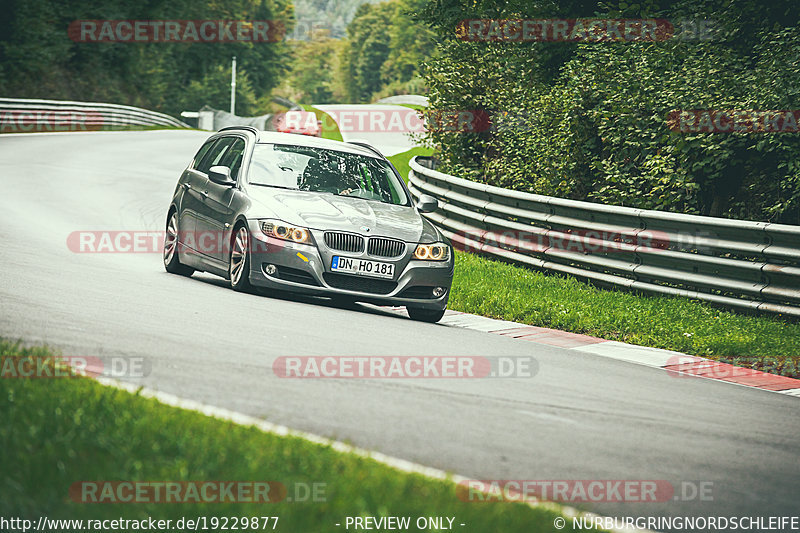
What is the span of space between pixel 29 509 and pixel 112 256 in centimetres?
993

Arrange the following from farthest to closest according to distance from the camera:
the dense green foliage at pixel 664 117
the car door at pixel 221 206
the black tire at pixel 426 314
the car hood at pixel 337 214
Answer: the dense green foliage at pixel 664 117
the car door at pixel 221 206
the black tire at pixel 426 314
the car hood at pixel 337 214

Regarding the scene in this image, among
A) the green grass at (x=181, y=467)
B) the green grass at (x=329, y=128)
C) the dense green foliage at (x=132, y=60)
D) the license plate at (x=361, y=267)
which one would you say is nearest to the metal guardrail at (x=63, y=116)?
the dense green foliage at (x=132, y=60)

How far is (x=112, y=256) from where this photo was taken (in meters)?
13.4

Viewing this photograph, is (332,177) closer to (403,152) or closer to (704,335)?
(704,335)

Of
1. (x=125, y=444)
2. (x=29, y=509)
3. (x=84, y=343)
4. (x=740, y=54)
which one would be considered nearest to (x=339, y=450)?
(x=125, y=444)

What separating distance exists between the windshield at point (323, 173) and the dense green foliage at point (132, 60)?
38.4 m

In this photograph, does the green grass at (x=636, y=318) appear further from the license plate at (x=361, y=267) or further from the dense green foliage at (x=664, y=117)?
the dense green foliage at (x=664, y=117)

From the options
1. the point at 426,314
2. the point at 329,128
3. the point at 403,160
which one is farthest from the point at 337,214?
the point at 329,128

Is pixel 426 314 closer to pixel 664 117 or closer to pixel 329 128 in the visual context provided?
pixel 664 117

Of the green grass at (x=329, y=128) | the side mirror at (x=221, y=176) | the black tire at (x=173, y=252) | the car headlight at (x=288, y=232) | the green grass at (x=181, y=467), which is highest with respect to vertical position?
the green grass at (x=181, y=467)

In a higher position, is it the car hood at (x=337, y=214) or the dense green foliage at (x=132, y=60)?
the car hood at (x=337, y=214)

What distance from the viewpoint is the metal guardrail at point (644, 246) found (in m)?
11.4

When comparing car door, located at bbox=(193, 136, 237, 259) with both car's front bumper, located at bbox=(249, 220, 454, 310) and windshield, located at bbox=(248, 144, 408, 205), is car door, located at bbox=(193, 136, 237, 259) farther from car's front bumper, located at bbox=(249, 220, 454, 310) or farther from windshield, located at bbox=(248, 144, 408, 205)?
car's front bumper, located at bbox=(249, 220, 454, 310)

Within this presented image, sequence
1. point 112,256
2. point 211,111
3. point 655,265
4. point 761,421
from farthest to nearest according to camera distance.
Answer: point 211,111 → point 112,256 → point 655,265 → point 761,421
